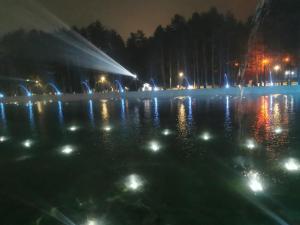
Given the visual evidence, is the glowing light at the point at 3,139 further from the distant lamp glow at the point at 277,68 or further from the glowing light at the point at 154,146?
the distant lamp glow at the point at 277,68

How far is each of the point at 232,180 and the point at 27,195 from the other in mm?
4862

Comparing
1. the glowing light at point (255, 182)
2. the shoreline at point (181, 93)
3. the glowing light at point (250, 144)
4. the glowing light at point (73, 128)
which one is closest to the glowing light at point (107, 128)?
the glowing light at point (73, 128)

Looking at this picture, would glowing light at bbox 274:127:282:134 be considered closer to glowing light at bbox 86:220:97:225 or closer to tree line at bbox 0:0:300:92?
glowing light at bbox 86:220:97:225

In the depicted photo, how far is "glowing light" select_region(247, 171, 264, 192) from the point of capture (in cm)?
630

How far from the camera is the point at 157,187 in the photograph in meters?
6.69

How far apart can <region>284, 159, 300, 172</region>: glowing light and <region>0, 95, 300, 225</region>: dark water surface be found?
2 centimetres

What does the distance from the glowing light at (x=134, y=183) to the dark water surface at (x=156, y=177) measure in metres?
0.03

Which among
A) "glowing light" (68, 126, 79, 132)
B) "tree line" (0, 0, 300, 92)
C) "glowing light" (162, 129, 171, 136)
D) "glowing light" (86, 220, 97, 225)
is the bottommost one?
"glowing light" (86, 220, 97, 225)

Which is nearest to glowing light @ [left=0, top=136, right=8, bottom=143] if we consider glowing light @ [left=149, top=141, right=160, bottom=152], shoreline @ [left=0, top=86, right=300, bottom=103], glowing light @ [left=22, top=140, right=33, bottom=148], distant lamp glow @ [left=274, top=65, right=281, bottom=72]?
glowing light @ [left=22, top=140, right=33, bottom=148]

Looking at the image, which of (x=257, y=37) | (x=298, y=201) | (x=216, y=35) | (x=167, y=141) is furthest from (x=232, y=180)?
(x=216, y=35)

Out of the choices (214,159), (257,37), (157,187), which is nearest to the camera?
(157,187)

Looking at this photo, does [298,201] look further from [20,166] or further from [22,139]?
[22,139]

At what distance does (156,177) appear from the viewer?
7.31 meters

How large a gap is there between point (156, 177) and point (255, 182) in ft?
7.83
